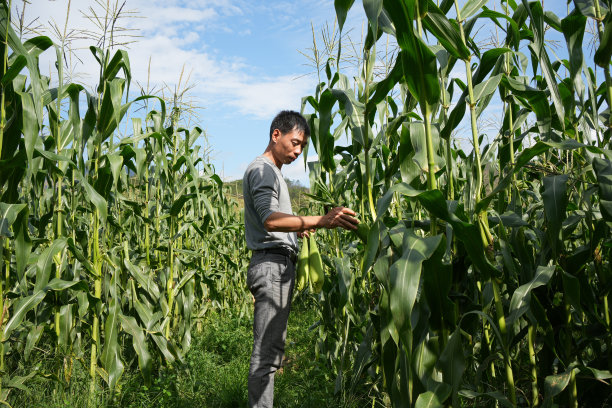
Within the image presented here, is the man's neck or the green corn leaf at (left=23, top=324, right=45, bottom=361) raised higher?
the man's neck

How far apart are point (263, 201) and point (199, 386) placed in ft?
6.54

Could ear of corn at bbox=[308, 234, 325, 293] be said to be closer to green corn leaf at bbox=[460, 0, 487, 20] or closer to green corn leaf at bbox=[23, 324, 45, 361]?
green corn leaf at bbox=[460, 0, 487, 20]

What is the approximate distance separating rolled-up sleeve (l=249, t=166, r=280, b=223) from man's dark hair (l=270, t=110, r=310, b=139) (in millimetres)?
325

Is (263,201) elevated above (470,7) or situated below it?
below

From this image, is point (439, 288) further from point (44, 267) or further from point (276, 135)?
point (44, 267)

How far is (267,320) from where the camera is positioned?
3.08 meters

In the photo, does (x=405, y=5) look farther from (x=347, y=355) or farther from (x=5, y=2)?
(x=347, y=355)

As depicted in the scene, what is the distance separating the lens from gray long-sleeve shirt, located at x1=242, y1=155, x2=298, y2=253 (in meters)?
3.01

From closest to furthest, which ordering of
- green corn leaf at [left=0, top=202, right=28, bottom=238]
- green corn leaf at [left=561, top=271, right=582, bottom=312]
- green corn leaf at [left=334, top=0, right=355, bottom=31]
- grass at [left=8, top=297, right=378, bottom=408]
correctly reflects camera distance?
green corn leaf at [left=561, top=271, right=582, bottom=312]
green corn leaf at [left=334, top=0, right=355, bottom=31]
green corn leaf at [left=0, top=202, right=28, bottom=238]
grass at [left=8, top=297, right=378, bottom=408]

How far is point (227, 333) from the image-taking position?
541 cm

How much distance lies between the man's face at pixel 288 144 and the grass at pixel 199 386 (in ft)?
5.72

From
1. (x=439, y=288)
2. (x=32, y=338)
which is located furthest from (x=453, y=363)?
(x=32, y=338)

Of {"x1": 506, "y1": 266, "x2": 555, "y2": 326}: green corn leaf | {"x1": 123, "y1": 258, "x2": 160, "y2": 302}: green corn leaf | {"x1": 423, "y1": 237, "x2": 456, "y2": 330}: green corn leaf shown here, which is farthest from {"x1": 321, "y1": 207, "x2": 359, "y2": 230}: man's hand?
{"x1": 123, "y1": 258, "x2": 160, "y2": 302}: green corn leaf

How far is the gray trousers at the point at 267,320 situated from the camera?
3.03 metres
